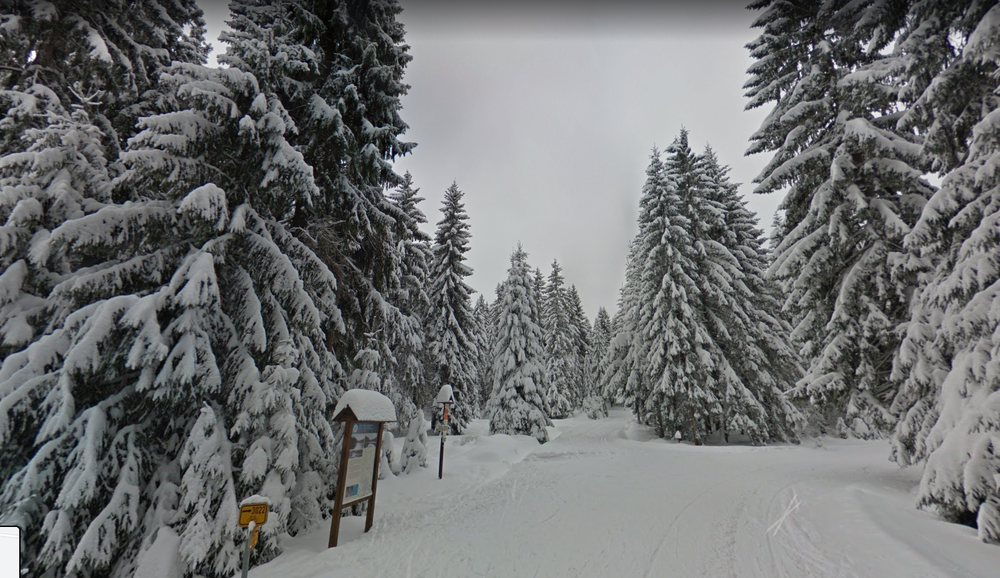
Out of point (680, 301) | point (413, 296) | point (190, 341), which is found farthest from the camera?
point (680, 301)

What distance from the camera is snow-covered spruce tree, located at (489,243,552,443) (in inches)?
833

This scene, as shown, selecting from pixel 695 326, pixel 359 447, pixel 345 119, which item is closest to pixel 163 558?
pixel 359 447

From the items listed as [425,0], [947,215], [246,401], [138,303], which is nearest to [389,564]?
[246,401]

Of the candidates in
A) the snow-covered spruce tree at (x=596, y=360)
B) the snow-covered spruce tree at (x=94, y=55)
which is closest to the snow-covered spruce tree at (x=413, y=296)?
the snow-covered spruce tree at (x=94, y=55)

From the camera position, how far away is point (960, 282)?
6.44 m

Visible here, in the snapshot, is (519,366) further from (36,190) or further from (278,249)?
(36,190)

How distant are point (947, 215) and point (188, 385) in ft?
42.4

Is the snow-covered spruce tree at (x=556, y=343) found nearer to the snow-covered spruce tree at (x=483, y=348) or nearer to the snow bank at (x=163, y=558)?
the snow-covered spruce tree at (x=483, y=348)

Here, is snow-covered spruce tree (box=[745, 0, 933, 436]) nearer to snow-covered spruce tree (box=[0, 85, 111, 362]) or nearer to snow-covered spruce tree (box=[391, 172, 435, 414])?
snow-covered spruce tree (box=[391, 172, 435, 414])

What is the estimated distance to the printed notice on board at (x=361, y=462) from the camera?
21.6ft

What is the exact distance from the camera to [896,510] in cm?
734

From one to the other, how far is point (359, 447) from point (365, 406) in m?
0.79

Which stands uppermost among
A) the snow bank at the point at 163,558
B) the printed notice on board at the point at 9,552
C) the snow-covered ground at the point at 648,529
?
the printed notice on board at the point at 9,552

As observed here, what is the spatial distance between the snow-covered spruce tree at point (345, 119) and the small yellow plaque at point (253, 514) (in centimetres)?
392
